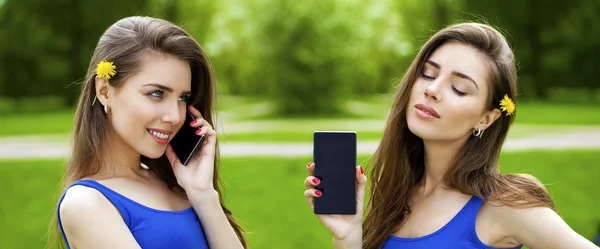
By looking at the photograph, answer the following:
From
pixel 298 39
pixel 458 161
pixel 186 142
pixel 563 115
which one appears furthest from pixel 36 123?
pixel 458 161

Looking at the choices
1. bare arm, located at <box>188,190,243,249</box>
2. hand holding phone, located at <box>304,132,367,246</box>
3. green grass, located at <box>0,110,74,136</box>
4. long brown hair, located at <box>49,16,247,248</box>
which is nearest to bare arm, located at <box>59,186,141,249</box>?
long brown hair, located at <box>49,16,247,248</box>

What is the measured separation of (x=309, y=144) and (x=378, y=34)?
23.2m

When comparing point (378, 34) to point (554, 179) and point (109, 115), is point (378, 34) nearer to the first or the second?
point (554, 179)

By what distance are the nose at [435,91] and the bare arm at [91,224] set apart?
129 centimetres

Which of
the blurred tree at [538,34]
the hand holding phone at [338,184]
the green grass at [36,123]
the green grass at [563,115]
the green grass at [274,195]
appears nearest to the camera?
the hand holding phone at [338,184]

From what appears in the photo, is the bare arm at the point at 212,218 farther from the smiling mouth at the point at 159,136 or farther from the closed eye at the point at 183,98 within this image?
the closed eye at the point at 183,98

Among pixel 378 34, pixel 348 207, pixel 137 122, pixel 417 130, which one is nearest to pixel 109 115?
pixel 137 122

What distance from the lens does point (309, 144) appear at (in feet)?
51.2

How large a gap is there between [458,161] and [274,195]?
22.5 ft

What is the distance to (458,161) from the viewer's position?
2.80m

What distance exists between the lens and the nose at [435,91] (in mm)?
2641

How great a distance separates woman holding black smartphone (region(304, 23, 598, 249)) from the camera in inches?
100

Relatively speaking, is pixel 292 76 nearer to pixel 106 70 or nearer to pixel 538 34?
pixel 538 34

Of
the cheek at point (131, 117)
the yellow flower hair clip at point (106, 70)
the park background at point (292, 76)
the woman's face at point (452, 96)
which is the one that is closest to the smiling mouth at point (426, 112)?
the woman's face at point (452, 96)
